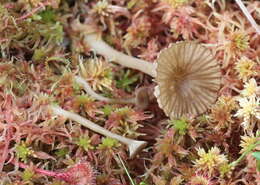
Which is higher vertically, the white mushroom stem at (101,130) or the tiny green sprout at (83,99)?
the tiny green sprout at (83,99)

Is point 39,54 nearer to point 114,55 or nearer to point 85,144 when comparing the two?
point 114,55

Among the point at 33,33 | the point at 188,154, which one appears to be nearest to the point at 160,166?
the point at 188,154

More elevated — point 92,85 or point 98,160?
point 92,85

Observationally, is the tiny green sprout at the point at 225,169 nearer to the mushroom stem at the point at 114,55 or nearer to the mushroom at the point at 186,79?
the mushroom at the point at 186,79

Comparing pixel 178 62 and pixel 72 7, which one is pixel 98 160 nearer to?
pixel 178 62

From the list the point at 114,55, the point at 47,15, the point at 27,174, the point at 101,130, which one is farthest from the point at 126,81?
the point at 27,174

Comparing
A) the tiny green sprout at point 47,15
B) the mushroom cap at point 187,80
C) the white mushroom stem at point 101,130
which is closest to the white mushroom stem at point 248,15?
the mushroom cap at point 187,80
